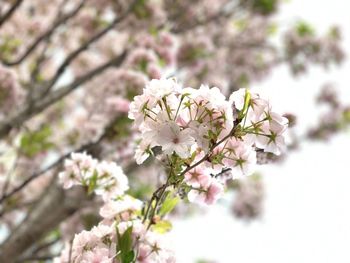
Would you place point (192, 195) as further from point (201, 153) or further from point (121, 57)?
point (121, 57)

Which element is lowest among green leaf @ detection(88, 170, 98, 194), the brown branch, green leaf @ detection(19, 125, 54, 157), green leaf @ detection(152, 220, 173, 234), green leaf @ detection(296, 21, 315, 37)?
green leaf @ detection(152, 220, 173, 234)

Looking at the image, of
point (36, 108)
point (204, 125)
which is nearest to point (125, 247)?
point (204, 125)

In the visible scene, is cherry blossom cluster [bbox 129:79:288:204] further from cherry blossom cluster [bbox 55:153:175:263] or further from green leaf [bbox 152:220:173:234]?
green leaf [bbox 152:220:173:234]

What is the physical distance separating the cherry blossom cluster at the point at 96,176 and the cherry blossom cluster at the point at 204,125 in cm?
73

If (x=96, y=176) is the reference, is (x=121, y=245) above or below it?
below

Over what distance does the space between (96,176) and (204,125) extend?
40.5 inches

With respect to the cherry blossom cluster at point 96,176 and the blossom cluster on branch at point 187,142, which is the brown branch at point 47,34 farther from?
the blossom cluster on branch at point 187,142

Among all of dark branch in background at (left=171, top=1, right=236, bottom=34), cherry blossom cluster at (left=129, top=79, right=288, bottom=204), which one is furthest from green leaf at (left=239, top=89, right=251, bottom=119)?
dark branch in background at (left=171, top=1, right=236, bottom=34)

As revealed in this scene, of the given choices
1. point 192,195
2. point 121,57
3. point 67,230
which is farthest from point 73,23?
point 192,195

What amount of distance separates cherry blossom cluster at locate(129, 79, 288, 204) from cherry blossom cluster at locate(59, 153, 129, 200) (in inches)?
28.6

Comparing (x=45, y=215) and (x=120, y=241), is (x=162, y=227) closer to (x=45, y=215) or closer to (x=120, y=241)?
(x=120, y=241)

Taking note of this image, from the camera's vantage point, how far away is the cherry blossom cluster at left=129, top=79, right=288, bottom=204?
172 centimetres

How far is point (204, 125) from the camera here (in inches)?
68.1

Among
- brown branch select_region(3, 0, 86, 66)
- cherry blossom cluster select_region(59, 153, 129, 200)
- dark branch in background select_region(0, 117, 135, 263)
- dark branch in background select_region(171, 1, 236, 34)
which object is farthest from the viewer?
dark branch in background select_region(171, 1, 236, 34)
